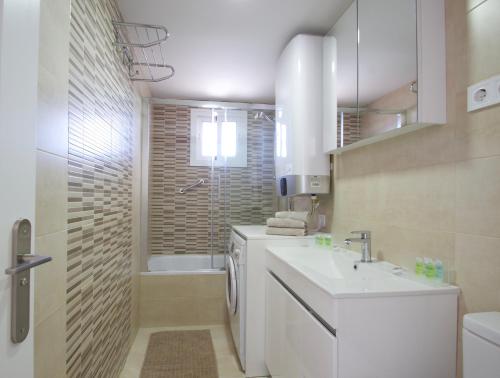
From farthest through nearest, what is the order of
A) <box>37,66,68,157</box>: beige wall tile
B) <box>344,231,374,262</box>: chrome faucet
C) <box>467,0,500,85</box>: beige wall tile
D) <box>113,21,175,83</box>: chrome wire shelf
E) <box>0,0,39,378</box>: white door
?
<box>113,21,175,83</box>: chrome wire shelf < <box>344,231,374,262</box>: chrome faucet < <box>467,0,500,85</box>: beige wall tile < <box>37,66,68,157</box>: beige wall tile < <box>0,0,39,378</box>: white door

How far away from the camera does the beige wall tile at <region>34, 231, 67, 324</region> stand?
0.93 meters

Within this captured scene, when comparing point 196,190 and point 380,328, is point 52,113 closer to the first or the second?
point 380,328

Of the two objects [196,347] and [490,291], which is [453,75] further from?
[196,347]

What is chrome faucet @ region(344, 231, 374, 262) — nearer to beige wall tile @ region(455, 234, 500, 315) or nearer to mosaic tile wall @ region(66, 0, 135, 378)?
beige wall tile @ region(455, 234, 500, 315)

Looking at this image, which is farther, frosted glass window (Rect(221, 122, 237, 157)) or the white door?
frosted glass window (Rect(221, 122, 237, 157))

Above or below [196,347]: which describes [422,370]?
above

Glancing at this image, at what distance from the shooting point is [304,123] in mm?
2170

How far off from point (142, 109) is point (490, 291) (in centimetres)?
303

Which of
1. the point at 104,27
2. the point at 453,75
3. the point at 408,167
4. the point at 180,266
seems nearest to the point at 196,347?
the point at 180,266

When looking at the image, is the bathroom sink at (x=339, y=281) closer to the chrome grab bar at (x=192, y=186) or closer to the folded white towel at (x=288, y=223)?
the folded white towel at (x=288, y=223)

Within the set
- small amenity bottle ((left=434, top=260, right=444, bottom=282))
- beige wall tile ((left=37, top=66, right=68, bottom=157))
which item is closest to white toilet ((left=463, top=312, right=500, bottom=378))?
small amenity bottle ((left=434, top=260, right=444, bottom=282))

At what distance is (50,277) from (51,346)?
0.23m

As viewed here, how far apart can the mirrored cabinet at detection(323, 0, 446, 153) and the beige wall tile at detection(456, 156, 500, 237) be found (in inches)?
9.8

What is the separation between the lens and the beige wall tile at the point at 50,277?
0.93 metres
